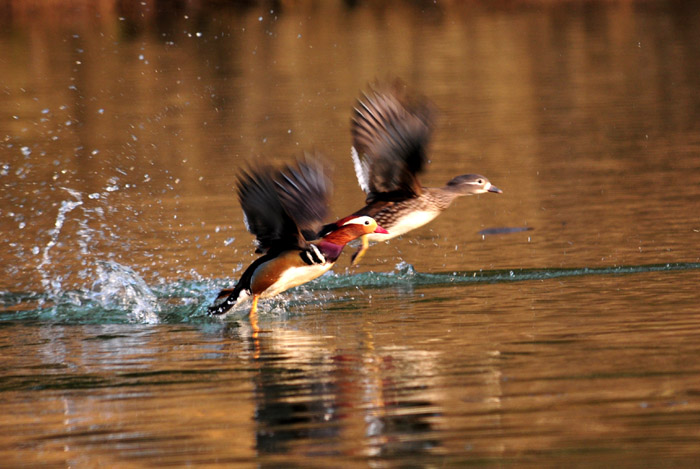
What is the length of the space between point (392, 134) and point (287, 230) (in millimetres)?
1656

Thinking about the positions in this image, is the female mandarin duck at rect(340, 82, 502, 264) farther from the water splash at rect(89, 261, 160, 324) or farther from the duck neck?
the water splash at rect(89, 261, 160, 324)

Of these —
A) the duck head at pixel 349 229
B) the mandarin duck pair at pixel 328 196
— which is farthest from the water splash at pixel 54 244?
the duck head at pixel 349 229

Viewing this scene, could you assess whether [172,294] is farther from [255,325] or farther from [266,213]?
[266,213]

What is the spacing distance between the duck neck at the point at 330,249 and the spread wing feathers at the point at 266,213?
147mm

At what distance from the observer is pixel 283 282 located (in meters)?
9.13

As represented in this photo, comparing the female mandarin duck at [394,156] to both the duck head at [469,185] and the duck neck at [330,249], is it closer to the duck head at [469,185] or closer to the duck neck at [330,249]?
the duck head at [469,185]

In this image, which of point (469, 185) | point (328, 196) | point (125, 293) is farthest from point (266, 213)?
point (469, 185)

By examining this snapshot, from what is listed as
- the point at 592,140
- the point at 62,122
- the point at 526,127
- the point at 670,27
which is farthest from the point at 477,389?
the point at 670,27

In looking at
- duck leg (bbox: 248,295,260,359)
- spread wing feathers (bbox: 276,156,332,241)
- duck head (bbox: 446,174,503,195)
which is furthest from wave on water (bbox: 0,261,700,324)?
duck head (bbox: 446,174,503,195)

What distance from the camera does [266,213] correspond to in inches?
348

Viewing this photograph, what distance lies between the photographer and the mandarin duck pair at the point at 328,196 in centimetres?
903

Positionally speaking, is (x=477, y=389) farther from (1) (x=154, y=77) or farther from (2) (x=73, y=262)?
(1) (x=154, y=77)

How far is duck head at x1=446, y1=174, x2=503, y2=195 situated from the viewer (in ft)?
36.9

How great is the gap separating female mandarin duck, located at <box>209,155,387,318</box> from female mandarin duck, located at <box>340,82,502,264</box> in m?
0.50
